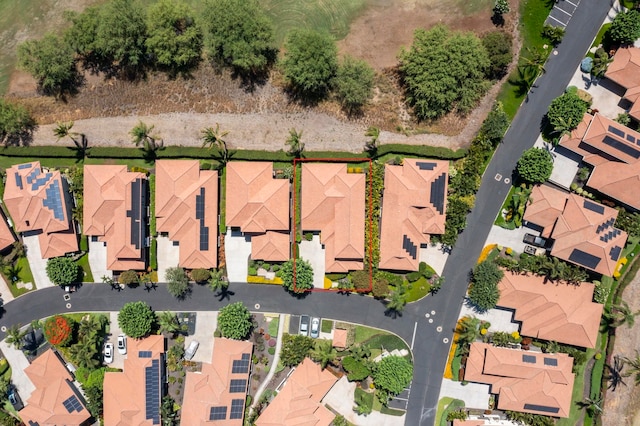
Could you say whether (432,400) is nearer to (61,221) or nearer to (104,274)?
(104,274)

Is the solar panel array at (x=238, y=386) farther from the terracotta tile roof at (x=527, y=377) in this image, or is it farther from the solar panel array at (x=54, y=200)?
the solar panel array at (x=54, y=200)

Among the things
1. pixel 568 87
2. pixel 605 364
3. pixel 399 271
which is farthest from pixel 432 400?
pixel 568 87

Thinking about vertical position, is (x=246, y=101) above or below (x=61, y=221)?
above

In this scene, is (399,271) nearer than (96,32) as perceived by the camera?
No

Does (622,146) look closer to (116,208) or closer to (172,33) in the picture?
(172,33)

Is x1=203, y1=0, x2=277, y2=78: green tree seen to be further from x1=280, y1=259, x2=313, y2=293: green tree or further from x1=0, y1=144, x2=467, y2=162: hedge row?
x1=280, y1=259, x2=313, y2=293: green tree

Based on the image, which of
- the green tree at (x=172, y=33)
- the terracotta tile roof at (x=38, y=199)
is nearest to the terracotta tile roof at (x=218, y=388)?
the terracotta tile roof at (x=38, y=199)

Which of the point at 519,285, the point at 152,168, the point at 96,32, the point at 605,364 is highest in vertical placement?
the point at 96,32
